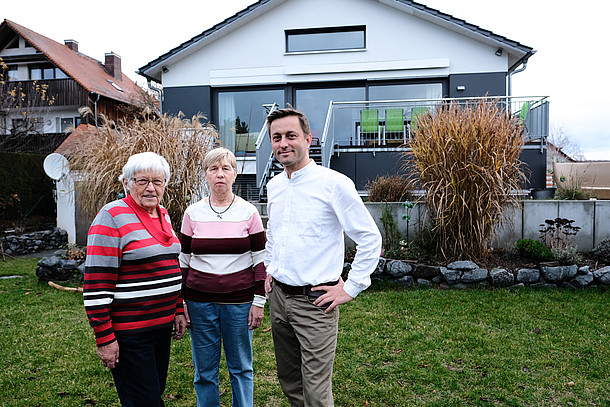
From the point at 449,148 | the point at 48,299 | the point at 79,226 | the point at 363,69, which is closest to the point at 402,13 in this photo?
the point at 363,69

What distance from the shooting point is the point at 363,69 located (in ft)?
37.6

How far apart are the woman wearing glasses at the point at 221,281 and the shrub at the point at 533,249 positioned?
4590mm

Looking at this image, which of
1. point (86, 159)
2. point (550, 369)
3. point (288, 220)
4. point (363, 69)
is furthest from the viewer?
point (363, 69)

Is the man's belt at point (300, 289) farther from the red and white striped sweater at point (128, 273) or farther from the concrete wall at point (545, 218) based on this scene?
the concrete wall at point (545, 218)

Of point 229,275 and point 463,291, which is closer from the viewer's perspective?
point 229,275

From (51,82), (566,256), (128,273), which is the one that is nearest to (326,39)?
(566,256)

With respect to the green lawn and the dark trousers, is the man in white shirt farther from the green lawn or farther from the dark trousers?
the green lawn

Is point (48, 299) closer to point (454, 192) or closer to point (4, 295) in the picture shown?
point (4, 295)

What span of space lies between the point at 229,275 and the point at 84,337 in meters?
2.61

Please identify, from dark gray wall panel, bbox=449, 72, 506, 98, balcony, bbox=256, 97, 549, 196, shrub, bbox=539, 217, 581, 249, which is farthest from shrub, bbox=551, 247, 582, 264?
dark gray wall panel, bbox=449, 72, 506, 98

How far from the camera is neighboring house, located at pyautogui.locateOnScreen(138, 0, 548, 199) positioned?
35.9 feet

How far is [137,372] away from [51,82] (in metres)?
22.3

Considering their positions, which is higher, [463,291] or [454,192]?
[454,192]

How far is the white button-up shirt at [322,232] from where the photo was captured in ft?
6.43
